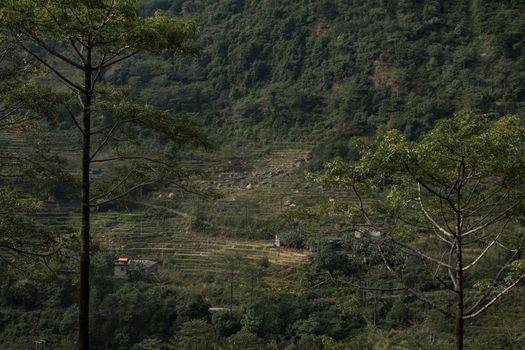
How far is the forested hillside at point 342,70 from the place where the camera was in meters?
28.7

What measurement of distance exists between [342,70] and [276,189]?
10878 millimetres

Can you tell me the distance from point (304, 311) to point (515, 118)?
12557 mm

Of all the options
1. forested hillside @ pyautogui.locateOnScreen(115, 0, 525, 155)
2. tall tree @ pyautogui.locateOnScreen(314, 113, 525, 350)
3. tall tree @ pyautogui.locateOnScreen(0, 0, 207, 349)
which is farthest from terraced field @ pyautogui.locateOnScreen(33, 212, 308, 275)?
tall tree @ pyautogui.locateOnScreen(0, 0, 207, 349)

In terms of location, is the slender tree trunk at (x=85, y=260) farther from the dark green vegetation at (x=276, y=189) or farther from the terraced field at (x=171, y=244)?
the terraced field at (x=171, y=244)

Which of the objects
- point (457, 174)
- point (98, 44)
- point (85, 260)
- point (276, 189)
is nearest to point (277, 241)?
point (276, 189)

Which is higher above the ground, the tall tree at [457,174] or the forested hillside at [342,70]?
the forested hillside at [342,70]

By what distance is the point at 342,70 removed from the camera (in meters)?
33.6

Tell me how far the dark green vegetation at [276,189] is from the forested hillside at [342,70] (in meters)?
0.12

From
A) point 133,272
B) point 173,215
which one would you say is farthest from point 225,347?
point 173,215

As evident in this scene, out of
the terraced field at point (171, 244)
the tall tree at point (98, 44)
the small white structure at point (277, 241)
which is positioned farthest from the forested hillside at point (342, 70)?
the tall tree at point (98, 44)

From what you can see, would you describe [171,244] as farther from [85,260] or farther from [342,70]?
[85,260]

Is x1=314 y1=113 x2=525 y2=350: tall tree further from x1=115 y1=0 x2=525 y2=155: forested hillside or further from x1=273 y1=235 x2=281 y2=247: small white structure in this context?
x1=115 y1=0 x2=525 y2=155: forested hillside

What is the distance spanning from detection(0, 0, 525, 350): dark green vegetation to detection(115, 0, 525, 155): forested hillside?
0.40 feet

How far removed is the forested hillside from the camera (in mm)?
28719
